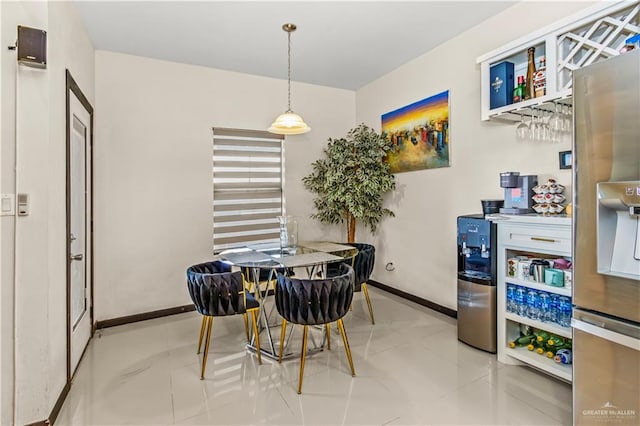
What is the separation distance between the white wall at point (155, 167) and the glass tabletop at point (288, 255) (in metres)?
1.27

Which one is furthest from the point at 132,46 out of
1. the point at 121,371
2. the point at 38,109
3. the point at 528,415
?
the point at 528,415

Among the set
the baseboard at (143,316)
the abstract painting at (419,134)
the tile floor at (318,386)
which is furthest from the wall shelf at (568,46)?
the baseboard at (143,316)

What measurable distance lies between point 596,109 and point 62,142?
326 cm

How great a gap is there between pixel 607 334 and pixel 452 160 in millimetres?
2363

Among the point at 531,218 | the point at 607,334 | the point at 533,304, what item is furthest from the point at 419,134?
the point at 607,334

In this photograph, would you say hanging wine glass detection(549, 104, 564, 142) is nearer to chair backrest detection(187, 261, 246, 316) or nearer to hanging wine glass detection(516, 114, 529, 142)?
hanging wine glass detection(516, 114, 529, 142)

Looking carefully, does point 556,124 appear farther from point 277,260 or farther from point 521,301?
point 277,260

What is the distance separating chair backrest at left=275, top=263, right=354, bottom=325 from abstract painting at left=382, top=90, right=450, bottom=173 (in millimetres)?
2153

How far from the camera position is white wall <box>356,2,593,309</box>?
115 inches

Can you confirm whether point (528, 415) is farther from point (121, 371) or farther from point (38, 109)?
point (38, 109)

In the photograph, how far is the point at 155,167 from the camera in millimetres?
3934

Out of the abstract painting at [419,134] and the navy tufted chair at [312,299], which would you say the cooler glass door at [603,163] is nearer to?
the navy tufted chair at [312,299]

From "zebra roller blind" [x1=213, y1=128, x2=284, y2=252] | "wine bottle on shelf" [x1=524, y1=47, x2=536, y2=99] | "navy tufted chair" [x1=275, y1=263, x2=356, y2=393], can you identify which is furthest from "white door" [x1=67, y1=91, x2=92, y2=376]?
"wine bottle on shelf" [x1=524, y1=47, x2=536, y2=99]

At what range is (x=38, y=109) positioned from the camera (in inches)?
78.7
